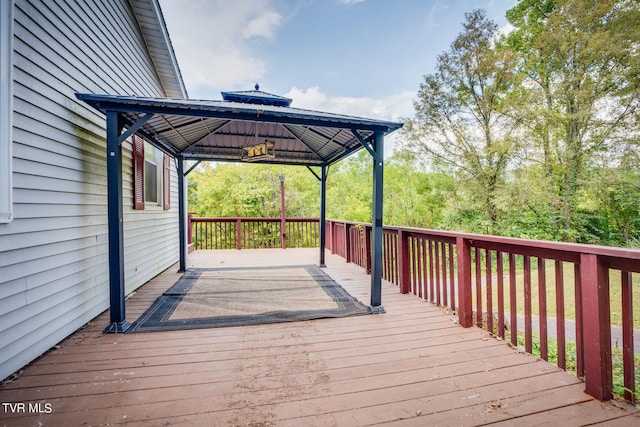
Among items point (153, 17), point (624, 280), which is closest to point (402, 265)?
point (624, 280)

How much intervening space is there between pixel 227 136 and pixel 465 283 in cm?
437

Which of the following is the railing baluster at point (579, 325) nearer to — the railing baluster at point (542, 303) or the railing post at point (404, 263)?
the railing baluster at point (542, 303)

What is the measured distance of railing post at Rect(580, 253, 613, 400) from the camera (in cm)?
172

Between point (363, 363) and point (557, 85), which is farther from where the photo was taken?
point (557, 85)

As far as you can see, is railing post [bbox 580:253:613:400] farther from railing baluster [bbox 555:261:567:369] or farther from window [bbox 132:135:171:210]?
window [bbox 132:135:171:210]

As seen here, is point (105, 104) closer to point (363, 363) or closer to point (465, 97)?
point (363, 363)

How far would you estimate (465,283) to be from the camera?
2.85 metres

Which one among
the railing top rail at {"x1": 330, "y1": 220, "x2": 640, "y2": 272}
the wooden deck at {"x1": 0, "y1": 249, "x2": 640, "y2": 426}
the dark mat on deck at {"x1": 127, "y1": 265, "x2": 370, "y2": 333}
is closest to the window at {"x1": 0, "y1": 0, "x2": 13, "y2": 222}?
the wooden deck at {"x1": 0, "y1": 249, "x2": 640, "y2": 426}

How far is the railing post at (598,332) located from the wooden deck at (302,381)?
0.32 ft

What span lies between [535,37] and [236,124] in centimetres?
1211

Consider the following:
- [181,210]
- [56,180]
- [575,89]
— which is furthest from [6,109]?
[575,89]

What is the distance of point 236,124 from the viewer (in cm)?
459

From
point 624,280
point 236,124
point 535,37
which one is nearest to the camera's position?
point 624,280

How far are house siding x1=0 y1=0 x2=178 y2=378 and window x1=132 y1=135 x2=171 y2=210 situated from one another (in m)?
0.28
